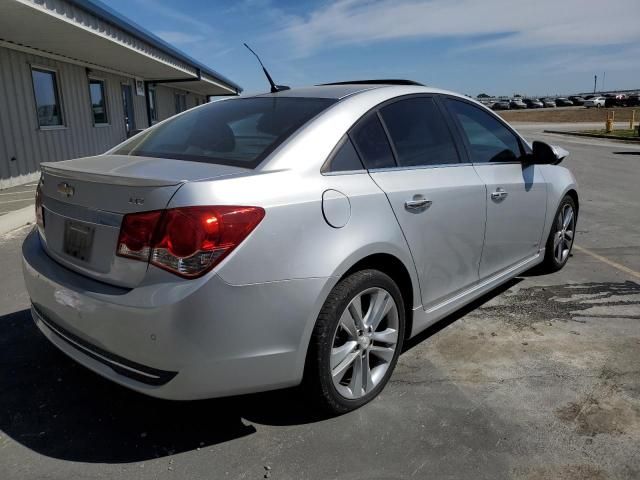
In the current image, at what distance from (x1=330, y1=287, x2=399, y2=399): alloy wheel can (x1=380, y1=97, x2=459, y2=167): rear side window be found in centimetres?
82

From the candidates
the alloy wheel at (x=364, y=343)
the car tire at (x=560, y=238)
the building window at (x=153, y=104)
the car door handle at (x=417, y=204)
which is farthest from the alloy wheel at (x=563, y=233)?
the building window at (x=153, y=104)

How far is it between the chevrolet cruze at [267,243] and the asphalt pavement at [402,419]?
26 cm

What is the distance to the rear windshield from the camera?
2.59m

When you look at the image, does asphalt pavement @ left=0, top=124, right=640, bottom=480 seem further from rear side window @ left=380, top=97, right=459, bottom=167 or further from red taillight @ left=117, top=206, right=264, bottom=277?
rear side window @ left=380, top=97, right=459, bottom=167

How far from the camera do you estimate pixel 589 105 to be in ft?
240

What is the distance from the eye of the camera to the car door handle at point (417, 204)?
111 inches

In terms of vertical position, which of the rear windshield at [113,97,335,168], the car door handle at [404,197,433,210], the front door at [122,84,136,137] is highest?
the front door at [122,84,136,137]

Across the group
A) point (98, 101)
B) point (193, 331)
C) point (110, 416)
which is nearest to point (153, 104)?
point (98, 101)

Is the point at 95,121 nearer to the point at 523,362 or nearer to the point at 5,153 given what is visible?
the point at 5,153

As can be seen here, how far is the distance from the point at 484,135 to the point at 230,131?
75.9 inches

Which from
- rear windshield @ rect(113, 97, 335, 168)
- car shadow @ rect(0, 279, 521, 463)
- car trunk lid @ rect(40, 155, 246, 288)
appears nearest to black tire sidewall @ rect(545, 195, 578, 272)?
rear windshield @ rect(113, 97, 335, 168)

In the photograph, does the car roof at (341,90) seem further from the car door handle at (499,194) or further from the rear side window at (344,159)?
the car door handle at (499,194)

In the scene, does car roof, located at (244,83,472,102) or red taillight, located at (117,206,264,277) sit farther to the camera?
car roof, located at (244,83,472,102)

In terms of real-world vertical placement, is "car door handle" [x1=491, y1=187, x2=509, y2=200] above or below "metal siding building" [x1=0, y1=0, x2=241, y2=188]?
below
